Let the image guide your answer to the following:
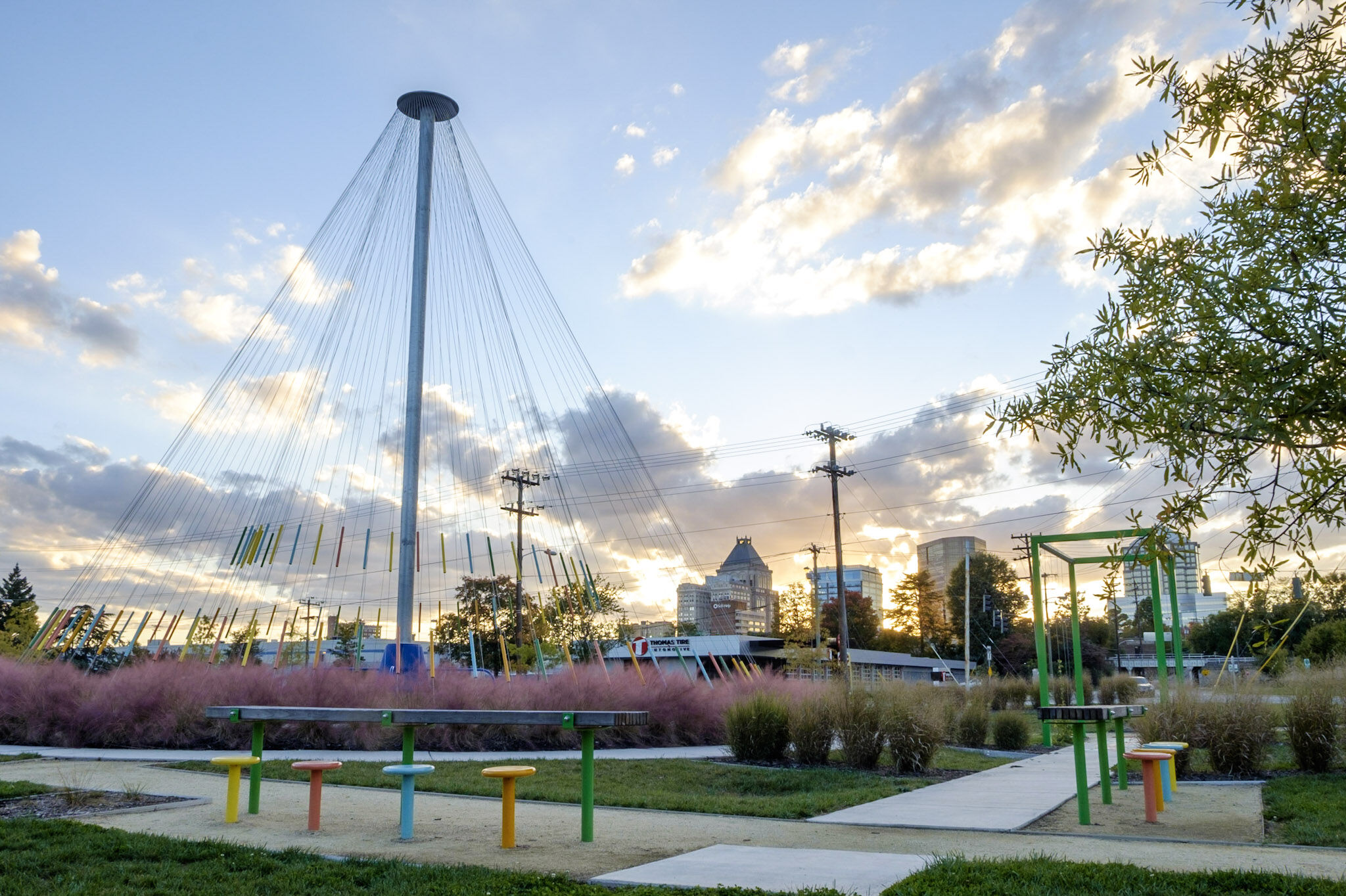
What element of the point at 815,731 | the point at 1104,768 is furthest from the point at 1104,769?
the point at 815,731

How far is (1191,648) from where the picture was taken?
81438 mm

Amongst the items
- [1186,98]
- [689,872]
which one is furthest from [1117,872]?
[1186,98]

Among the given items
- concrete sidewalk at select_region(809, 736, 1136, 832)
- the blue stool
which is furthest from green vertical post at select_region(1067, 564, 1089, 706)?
the blue stool

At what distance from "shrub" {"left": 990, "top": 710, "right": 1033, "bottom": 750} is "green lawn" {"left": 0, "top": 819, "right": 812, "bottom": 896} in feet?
37.8

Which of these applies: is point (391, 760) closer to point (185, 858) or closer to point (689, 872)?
point (185, 858)

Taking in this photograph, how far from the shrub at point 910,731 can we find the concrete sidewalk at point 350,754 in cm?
278

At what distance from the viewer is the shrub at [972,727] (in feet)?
49.6

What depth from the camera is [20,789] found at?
8.38 metres

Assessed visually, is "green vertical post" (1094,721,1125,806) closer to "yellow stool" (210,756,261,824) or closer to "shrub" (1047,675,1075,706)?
"yellow stool" (210,756,261,824)

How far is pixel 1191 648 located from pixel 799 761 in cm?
8319

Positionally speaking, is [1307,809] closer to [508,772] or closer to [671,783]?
[671,783]

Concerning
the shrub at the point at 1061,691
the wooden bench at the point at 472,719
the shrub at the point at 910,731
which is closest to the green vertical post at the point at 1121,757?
the shrub at the point at 910,731

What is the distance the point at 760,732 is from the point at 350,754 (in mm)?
5638

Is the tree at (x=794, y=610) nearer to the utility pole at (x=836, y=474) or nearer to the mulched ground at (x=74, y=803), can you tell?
the utility pole at (x=836, y=474)
